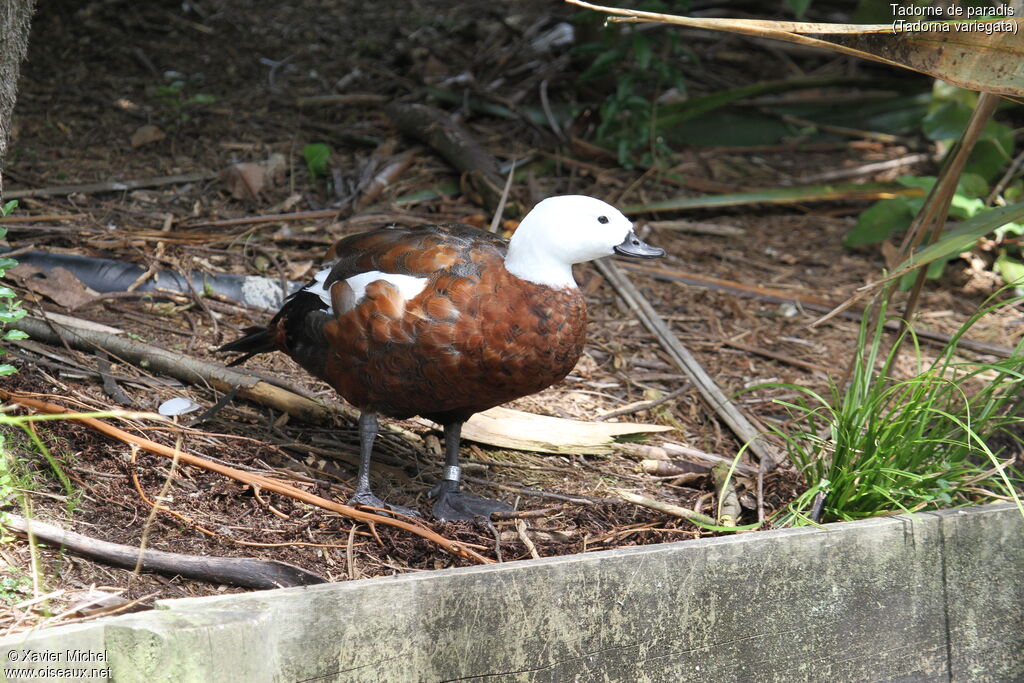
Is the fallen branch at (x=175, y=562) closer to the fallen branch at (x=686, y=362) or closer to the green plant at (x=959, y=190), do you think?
the fallen branch at (x=686, y=362)

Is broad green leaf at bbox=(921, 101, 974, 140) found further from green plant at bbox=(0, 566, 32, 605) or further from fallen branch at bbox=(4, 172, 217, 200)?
green plant at bbox=(0, 566, 32, 605)

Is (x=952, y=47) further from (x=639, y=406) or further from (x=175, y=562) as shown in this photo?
(x=175, y=562)

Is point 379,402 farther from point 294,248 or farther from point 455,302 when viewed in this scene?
point 294,248

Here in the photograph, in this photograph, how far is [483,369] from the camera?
2.70 metres

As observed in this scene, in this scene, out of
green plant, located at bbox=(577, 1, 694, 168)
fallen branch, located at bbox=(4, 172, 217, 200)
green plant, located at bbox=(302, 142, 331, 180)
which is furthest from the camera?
green plant, located at bbox=(577, 1, 694, 168)

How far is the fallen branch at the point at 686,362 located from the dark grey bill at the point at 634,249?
788 millimetres

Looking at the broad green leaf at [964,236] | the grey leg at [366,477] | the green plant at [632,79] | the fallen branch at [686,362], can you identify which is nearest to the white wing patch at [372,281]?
the grey leg at [366,477]

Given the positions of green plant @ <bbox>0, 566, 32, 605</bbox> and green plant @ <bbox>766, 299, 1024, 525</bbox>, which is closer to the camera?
green plant @ <bbox>0, 566, 32, 605</bbox>

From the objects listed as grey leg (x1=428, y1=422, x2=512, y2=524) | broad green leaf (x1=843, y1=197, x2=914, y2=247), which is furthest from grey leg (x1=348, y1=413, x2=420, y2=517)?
broad green leaf (x1=843, y1=197, x2=914, y2=247)

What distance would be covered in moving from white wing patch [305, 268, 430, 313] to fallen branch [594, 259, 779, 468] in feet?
4.15

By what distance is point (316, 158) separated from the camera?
203 inches

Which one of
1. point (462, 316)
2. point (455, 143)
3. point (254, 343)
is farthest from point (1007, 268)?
point (254, 343)

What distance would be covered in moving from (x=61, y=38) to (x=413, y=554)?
494 centimetres

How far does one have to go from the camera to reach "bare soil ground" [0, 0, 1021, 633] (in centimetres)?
270
